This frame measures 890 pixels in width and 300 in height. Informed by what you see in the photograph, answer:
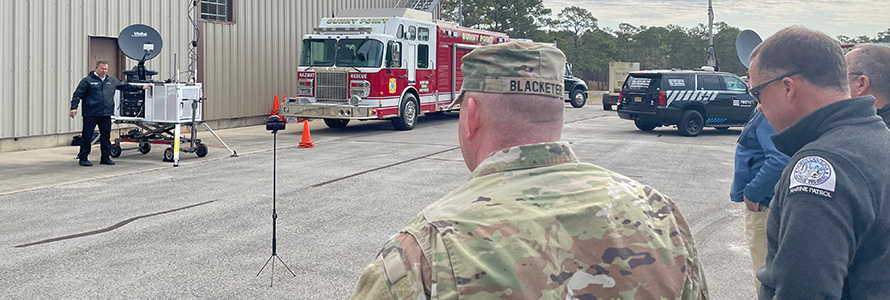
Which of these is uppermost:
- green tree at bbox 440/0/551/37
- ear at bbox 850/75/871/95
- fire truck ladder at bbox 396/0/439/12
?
green tree at bbox 440/0/551/37

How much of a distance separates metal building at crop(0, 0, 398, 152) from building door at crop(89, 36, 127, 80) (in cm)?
2

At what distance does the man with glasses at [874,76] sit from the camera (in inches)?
130

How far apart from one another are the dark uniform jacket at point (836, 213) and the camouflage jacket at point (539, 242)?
1.14 ft

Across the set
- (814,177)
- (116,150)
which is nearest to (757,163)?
(814,177)

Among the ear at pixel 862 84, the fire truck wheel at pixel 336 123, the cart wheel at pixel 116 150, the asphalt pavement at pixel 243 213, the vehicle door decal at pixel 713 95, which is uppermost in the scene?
the vehicle door decal at pixel 713 95

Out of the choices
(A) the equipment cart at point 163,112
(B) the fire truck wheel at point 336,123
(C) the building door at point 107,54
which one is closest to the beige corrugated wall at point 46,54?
(C) the building door at point 107,54

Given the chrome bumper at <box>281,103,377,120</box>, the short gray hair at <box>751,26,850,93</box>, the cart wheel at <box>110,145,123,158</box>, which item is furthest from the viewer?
the chrome bumper at <box>281,103,377,120</box>

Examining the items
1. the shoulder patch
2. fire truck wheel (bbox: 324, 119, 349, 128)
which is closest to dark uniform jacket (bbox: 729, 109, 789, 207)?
the shoulder patch

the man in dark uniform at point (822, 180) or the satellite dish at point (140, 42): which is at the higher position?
the satellite dish at point (140, 42)

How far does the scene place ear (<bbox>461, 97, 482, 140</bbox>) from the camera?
6.95ft

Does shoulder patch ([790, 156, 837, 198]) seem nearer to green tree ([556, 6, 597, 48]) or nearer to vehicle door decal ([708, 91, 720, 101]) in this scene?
vehicle door decal ([708, 91, 720, 101])

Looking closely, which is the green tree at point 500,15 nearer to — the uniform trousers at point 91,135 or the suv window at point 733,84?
the suv window at point 733,84

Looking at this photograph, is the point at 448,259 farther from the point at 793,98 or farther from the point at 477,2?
the point at 477,2

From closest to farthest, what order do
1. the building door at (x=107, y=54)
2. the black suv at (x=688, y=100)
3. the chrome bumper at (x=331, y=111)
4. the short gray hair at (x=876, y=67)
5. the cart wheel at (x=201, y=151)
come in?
the short gray hair at (x=876, y=67), the cart wheel at (x=201, y=151), the building door at (x=107, y=54), the chrome bumper at (x=331, y=111), the black suv at (x=688, y=100)
